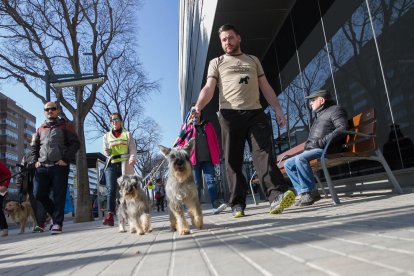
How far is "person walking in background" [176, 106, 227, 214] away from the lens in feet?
27.2

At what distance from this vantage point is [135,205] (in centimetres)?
627

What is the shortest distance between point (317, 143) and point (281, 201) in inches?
54.1

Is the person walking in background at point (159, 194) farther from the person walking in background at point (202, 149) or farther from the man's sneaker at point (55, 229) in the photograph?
the person walking in background at point (202, 149)

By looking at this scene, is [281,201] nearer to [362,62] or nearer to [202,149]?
[202,149]

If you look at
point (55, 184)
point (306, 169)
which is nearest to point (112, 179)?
point (55, 184)

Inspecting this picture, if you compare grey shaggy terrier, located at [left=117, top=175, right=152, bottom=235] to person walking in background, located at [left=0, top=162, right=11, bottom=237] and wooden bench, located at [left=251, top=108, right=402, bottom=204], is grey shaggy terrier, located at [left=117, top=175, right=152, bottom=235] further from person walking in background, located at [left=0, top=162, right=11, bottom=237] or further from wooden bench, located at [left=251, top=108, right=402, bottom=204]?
person walking in background, located at [left=0, top=162, right=11, bottom=237]

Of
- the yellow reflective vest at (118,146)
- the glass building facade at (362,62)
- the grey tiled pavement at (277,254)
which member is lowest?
the grey tiled pavement at (277,254)

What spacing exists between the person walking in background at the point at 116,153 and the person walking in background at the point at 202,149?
102 centimetres

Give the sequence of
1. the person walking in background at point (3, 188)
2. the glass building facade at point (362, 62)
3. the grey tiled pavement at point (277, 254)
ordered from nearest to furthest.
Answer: the grey tiled pavement at point (277, 254), the glass building facade at point (362, 62), the person walking in background at point (3, 188)

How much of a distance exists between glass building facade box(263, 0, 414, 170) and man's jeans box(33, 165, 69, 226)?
590 cm

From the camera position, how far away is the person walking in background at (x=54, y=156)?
8078 millimetres

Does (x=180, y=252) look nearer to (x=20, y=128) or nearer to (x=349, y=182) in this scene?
(x=349, y=182)

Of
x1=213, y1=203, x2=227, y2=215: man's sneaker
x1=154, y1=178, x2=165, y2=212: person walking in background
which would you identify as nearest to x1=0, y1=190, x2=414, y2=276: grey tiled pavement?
x1=213, y1=203, x2=227, y2=215: man's sneaker

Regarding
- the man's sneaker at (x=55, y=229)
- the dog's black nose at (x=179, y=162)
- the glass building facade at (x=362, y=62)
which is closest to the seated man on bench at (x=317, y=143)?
the glass building facade at (x=362, y=62)
